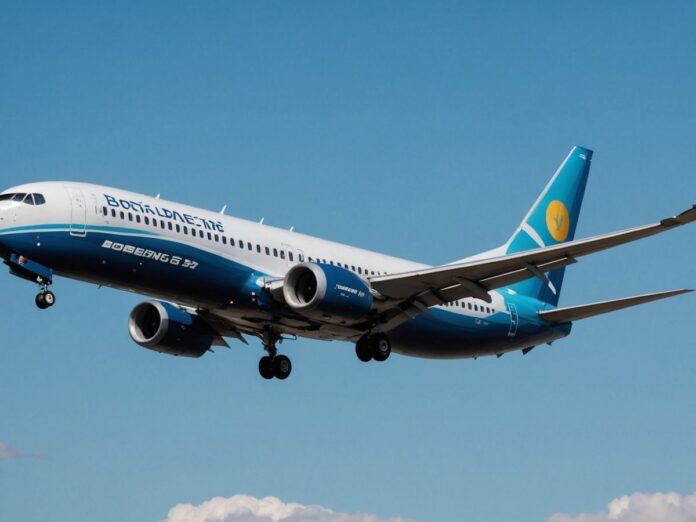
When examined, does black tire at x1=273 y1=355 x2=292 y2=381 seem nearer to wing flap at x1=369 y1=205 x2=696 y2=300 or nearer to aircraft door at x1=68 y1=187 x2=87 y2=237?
wing flap at x1=369 y1=205 x2=696 y2=300

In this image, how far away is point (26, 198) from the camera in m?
35.6

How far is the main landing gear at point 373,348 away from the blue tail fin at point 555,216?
9.12 m

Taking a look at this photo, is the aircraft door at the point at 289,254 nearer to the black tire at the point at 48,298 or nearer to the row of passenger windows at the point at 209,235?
the row of passenger windows at the point at 209,235

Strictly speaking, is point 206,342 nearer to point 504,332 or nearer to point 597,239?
point 504,332

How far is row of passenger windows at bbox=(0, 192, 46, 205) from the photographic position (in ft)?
117

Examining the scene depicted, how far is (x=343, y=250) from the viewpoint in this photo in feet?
139

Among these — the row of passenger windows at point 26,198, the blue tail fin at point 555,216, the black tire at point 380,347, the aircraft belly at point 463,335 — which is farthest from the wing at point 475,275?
the row of passenger windows at point 26,198

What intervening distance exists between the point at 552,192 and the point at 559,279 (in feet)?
13.0

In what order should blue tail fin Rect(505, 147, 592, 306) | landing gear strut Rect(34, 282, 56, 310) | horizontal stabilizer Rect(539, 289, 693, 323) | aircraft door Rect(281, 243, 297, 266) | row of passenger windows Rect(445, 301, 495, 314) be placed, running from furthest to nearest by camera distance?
blue tail fin Rect(505, 147, 592, 306) < row of passenger windows Rect(445, 301, 495, 314) < aircraft door Rect(281, 243, 297, 266) < horizontal stabilizer Rect(539, 289, 693, 323) < landing gear strut Rect(34, 282, 56, 310)

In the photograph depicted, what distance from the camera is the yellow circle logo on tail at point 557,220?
169 feet

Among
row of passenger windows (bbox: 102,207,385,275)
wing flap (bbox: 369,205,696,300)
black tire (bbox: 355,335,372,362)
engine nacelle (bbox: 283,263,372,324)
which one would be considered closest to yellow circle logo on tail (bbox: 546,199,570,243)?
wing flap (bbox: 369,205,696,300)

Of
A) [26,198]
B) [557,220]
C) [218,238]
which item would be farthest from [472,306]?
[26,198]

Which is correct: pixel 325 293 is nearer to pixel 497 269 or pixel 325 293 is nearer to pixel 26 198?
pixel 497 269

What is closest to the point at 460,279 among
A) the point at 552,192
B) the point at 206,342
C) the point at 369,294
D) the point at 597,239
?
the point at 369,294
